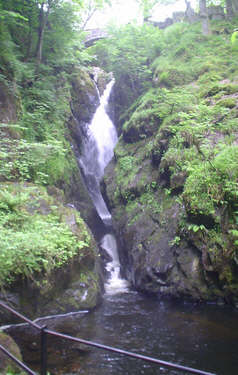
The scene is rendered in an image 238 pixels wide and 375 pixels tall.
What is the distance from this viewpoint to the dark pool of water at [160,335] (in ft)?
14.9

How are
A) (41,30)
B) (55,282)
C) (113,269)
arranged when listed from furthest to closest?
(41,30) < (113,269) < (55,282)

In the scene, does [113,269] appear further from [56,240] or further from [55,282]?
[56,240]

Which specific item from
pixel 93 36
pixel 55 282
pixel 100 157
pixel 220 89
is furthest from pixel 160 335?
pixel 93 36

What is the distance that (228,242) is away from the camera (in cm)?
684

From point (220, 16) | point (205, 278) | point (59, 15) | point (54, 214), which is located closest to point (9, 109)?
point (54, 214)

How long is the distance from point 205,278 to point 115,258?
434cm

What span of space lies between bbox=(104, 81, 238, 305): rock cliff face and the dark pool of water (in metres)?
0.58

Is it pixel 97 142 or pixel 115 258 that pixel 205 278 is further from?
pixel 97 142

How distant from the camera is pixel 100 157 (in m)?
14.6

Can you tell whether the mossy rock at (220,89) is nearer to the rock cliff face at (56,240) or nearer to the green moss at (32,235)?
the rock cliff face at (56,240)

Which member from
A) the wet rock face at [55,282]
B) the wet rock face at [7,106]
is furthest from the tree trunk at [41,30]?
the wet rock face at [55,282]

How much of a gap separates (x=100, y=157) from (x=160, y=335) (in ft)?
33.5

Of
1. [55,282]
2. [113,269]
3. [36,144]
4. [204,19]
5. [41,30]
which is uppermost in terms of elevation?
[204,19]

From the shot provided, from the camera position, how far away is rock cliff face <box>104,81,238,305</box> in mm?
6977
